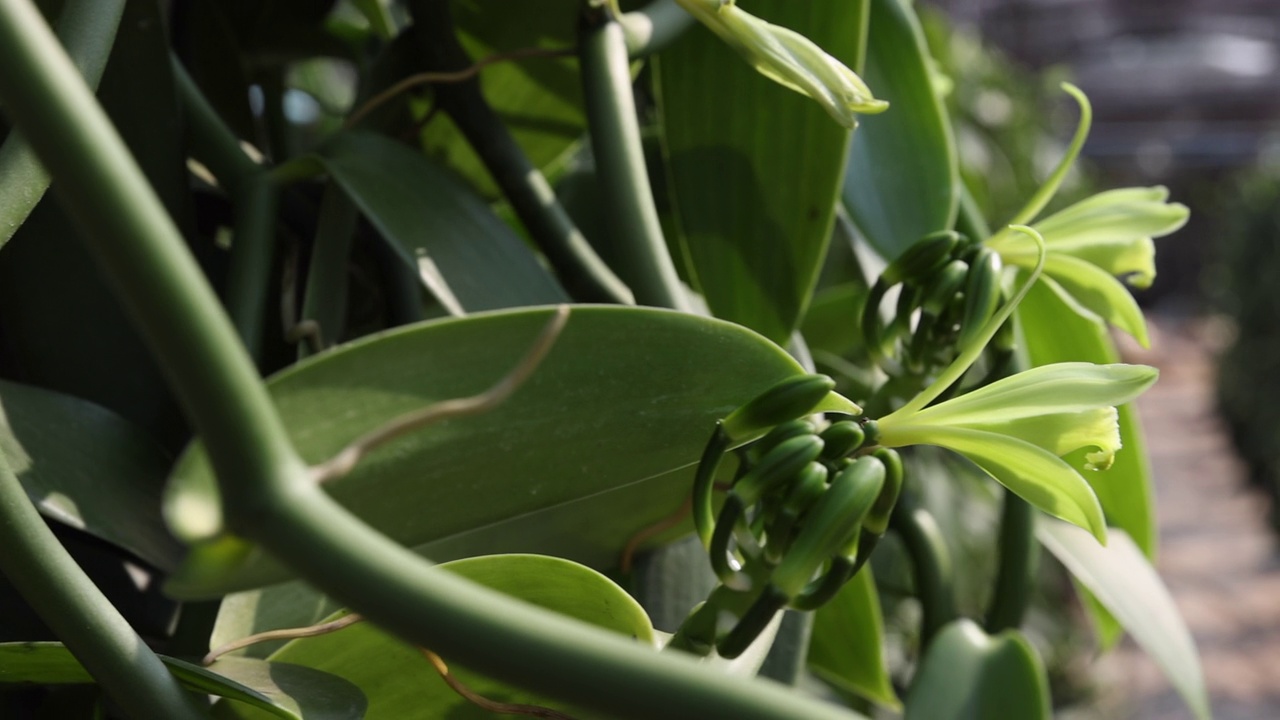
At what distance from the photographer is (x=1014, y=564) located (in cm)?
29

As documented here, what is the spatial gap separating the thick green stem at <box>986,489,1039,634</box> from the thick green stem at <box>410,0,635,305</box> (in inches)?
4.6

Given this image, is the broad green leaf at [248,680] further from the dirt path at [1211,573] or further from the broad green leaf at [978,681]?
the dirt path at [1211,573]

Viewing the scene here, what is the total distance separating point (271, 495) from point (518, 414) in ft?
0.24

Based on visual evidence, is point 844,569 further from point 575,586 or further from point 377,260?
point 377,260

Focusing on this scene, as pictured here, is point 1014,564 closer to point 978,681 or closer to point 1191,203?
point 978,681

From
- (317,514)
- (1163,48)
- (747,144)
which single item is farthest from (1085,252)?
(1163,48)

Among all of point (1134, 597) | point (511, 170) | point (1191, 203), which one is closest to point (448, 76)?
point (511, 170)

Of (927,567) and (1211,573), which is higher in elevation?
(927,567)

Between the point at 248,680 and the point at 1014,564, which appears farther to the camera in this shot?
the point at 1014,564

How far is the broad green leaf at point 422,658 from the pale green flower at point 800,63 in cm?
10

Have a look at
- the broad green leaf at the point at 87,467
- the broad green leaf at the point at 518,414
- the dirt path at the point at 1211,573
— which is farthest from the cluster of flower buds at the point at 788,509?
the dirt path at the point at 1211,573

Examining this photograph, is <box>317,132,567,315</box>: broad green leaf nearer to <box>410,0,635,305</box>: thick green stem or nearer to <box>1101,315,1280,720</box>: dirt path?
<box>410,0,635,305</box>: thick green stem

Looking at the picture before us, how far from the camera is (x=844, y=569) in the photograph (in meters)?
0.16

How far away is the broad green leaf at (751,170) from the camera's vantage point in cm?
27
